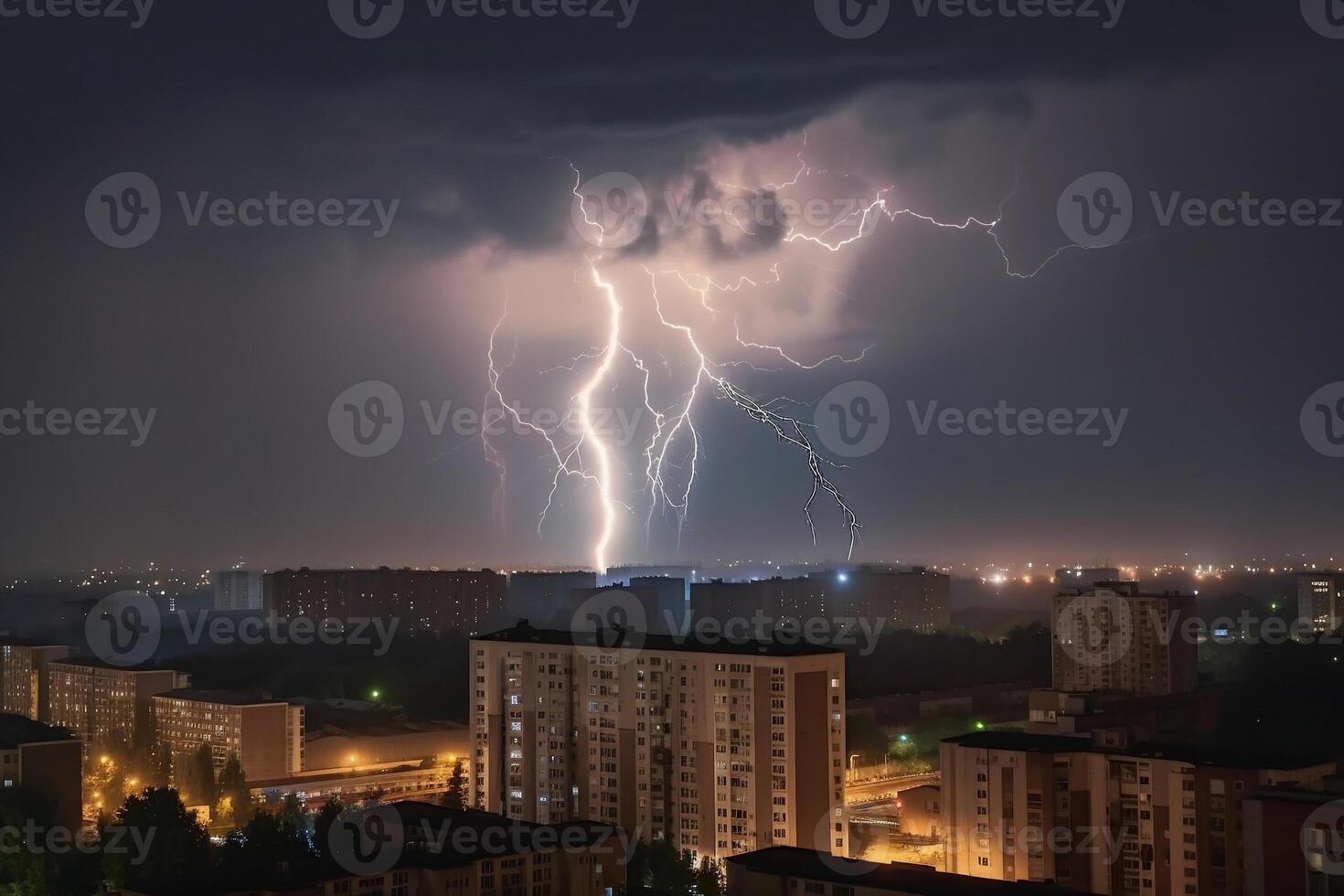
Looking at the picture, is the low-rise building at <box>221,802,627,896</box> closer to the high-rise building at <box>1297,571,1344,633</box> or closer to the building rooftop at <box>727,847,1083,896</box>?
the building rooftop at <box>727,847,1083,896</box>

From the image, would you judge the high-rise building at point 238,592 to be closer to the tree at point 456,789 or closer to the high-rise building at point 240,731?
the high-rise building at point 240,731

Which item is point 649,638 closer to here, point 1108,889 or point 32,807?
point 1108,889

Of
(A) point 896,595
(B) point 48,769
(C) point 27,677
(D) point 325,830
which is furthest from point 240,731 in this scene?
(A) point 896,595

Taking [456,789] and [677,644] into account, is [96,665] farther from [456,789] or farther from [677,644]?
[677,644]

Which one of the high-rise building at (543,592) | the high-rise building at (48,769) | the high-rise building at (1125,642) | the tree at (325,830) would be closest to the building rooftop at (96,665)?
the high-rise building at (48,769)

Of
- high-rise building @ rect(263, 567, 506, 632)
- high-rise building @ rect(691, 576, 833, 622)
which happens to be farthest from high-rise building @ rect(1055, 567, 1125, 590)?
high-rise building @ rect(263, 567, 506, 632)

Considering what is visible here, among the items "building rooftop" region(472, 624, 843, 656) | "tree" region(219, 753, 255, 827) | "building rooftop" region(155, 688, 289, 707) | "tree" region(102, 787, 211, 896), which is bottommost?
"tree" region(219, 753, 255, 827)
